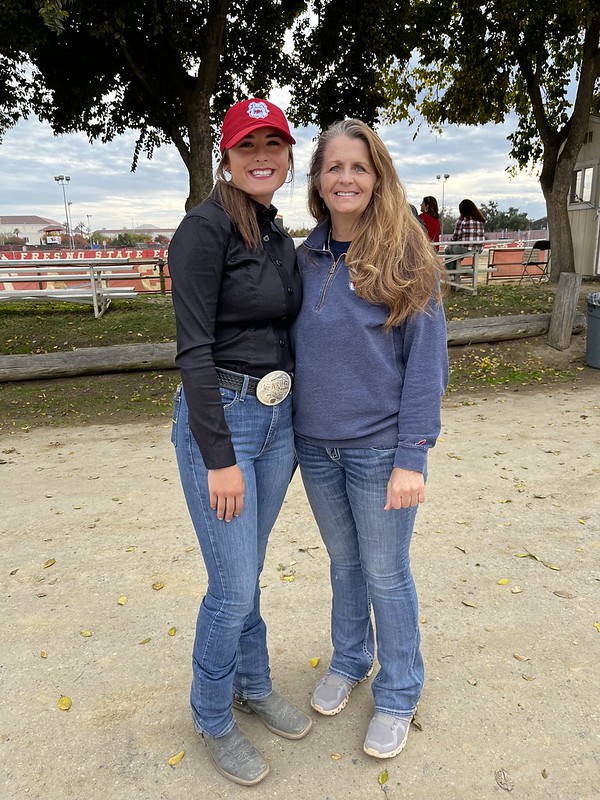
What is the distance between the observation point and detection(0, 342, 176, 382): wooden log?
288 inches

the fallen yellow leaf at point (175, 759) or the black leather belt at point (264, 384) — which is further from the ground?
the black leather belt at point (264, 384)

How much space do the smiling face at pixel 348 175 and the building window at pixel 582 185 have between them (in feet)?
45.0

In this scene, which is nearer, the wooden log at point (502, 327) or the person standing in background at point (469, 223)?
the wooden log at point (502, 327)

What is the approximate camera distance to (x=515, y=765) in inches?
78.1

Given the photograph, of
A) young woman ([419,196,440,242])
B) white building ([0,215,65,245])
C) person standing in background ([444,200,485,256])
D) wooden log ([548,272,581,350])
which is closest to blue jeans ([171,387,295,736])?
wooden log ([548,272,581,350])

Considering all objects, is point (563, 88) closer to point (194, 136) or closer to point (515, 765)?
point (194, 136)

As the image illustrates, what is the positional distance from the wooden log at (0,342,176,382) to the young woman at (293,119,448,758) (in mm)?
5733

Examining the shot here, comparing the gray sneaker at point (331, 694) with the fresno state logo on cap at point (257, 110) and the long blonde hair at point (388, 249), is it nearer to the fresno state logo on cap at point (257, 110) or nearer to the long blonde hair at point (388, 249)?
the long blonde hair at point (388, 249)

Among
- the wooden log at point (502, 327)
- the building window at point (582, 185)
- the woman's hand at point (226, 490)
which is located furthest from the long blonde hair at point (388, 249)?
the building window at point (582, 185)

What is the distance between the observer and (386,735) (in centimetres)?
206

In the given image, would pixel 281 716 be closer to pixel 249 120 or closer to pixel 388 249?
pixel 388 249

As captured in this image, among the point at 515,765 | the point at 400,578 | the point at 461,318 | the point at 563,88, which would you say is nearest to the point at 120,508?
the point at 400,578

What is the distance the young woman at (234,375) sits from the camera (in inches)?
64.1

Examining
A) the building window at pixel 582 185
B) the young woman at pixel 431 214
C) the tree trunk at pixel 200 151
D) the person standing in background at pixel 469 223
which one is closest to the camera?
the tree trunk at pixel 200 151
